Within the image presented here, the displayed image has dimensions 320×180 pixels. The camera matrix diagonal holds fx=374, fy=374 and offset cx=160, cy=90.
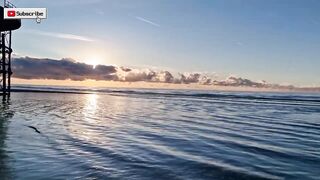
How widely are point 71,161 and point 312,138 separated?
12.8 meters

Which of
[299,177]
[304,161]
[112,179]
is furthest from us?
[304,161]

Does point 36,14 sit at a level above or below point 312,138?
above

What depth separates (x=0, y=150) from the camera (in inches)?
505

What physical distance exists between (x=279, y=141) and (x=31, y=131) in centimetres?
1185

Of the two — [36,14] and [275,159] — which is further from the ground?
[36,14]

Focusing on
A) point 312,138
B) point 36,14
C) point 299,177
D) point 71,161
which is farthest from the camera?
point 36,14

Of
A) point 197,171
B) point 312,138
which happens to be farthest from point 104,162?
point 312,138

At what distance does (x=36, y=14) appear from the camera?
20.9 m

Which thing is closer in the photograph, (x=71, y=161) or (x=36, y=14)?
(x=71, y=161)

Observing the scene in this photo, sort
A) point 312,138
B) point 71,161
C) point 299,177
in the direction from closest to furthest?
point 299,177, point 71,161, point 312,138

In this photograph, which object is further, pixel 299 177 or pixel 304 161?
pixel 304 161

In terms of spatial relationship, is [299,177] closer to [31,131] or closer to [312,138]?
[312,138]

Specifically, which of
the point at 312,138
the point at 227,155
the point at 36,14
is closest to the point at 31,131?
the point at 36,14

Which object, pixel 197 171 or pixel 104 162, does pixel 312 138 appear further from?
pixel 104 162
